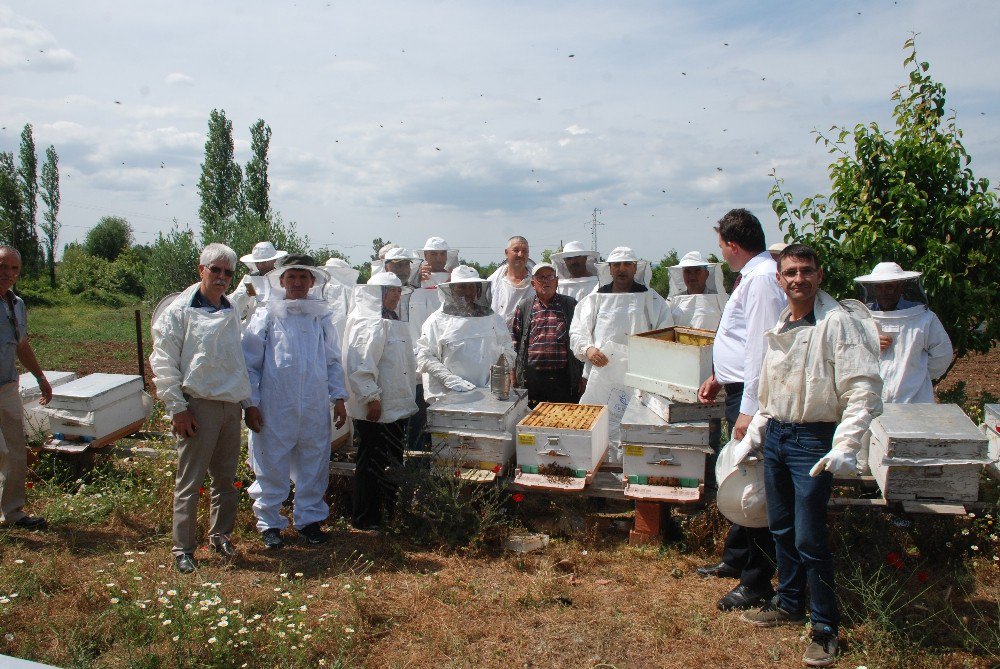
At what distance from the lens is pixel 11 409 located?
5.30 metres

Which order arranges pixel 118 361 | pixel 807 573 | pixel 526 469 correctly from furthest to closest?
pixel 118 361
pixel 526 469
pixel 807 573

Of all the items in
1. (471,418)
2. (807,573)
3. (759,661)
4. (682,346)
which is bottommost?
(759,661)

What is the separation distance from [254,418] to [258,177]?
113 ft

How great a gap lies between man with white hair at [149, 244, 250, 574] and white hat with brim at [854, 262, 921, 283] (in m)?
4.39

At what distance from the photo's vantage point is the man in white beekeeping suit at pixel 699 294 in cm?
683

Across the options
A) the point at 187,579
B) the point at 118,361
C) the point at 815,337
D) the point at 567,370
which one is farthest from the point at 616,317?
the point at 118,361

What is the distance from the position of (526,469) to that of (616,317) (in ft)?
5.70

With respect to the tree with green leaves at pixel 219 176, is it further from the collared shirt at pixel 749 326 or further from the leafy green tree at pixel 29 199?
the collared shirt at pixel 749 326

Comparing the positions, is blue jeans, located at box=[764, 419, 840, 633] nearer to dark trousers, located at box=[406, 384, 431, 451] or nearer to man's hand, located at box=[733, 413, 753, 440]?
man's hand, located at box=[733, 413, 753, 440]

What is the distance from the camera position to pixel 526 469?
16.4 ft

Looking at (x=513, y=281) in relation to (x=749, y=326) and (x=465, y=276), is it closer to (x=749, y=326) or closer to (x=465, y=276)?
(x=465, y=276)

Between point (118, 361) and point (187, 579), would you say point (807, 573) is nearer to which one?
point (187, 579)

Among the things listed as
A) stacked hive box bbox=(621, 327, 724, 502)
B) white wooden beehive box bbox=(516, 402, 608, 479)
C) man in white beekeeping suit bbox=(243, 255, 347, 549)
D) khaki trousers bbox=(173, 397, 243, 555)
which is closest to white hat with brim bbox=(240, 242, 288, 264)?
man in white beekeeping suit bbox=(243, 255, 347, 549)

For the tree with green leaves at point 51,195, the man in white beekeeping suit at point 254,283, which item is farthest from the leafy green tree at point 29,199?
the man in white beekeeping suit at point 254,283
